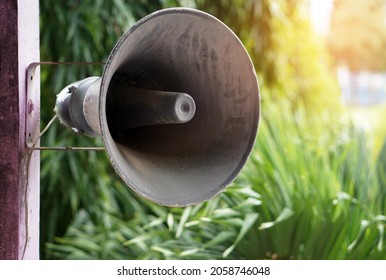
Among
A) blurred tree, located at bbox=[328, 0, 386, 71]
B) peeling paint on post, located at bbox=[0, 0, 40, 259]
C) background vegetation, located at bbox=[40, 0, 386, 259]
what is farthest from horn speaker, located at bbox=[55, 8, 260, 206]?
blurred tree, located at bbox=[328, 0, 386, 71]

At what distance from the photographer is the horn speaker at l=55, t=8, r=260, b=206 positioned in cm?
130

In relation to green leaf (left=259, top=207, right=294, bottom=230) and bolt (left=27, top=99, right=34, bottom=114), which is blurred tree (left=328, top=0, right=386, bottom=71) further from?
bolt (left=27, top=99, right=34, bottom=114)

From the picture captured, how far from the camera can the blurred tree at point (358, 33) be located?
13.2 metres

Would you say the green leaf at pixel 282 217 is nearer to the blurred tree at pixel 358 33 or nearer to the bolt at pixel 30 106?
the bolt at pixel 30 106

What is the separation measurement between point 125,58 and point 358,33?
12.9m

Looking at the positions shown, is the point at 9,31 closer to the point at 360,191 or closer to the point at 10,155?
the point at 10,155

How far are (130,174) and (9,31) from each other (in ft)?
1.48

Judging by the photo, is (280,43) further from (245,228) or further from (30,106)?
(30,106)

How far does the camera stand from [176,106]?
4.22ft

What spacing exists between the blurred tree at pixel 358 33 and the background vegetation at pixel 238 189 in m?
9.51

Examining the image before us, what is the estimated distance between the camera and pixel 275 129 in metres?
2.77

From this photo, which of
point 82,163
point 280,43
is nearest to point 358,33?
point 280,43

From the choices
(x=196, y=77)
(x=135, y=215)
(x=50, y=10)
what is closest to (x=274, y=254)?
(x=135, y=215)

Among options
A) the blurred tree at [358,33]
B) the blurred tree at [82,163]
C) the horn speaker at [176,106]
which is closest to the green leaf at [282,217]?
the blurred tree at [82,163]
